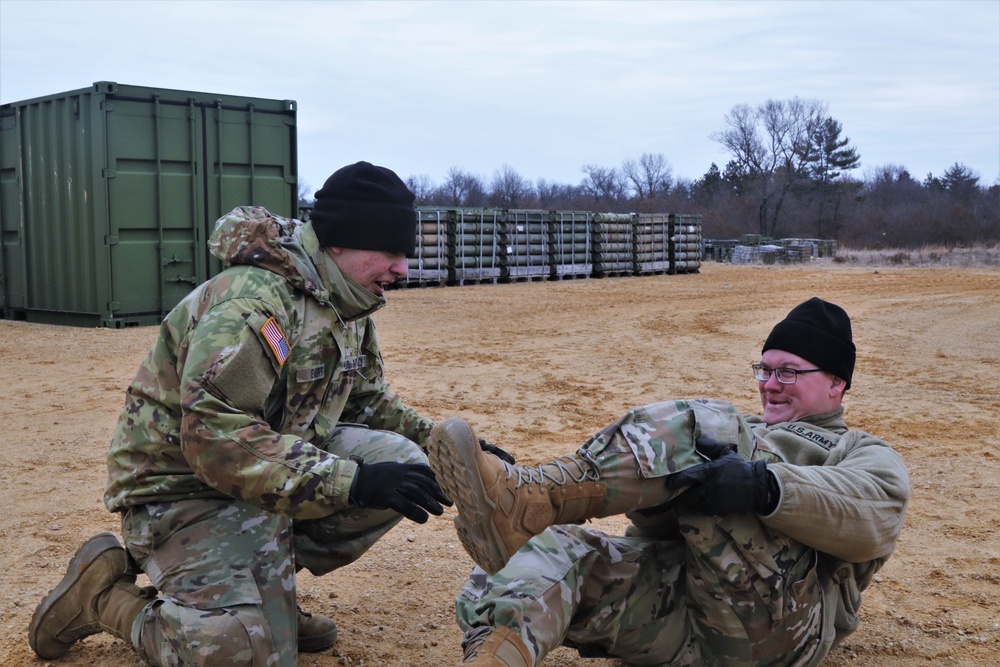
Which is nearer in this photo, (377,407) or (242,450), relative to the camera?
(242,450)

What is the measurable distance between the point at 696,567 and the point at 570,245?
21.6 metres

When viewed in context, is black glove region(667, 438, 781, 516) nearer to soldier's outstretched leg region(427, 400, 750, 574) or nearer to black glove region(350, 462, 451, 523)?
soldier's outstretched leg region(427, 400, 750, 574)

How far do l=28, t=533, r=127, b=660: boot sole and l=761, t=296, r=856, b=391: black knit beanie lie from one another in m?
2.17

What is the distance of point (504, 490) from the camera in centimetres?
263

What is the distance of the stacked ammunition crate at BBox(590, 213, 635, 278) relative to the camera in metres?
24.9

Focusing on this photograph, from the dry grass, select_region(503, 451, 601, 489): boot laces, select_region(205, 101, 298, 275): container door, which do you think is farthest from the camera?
the dry grass

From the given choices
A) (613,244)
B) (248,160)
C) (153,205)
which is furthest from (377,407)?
(613,244)

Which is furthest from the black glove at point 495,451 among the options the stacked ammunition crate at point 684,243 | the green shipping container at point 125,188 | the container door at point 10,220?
the stacked ammunition crate at point 684,243

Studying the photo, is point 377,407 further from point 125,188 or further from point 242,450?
point 125,188

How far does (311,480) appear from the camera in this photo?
2.68m

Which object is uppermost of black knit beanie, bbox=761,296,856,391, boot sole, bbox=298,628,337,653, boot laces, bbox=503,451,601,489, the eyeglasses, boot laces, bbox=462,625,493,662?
black knit beanie, bbox=761,296,856,391

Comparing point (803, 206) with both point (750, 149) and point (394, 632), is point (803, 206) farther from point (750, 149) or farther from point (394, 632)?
point (394, 632)

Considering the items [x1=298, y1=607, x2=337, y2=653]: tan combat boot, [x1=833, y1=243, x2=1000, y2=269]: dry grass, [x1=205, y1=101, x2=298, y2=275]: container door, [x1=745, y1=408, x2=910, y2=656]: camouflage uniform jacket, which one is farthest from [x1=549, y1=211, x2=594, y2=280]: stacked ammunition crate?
[x1=745, y1=408, x2=910, y2=656]: camouflage uniform jacket

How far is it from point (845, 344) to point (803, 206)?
5470 centimetres
